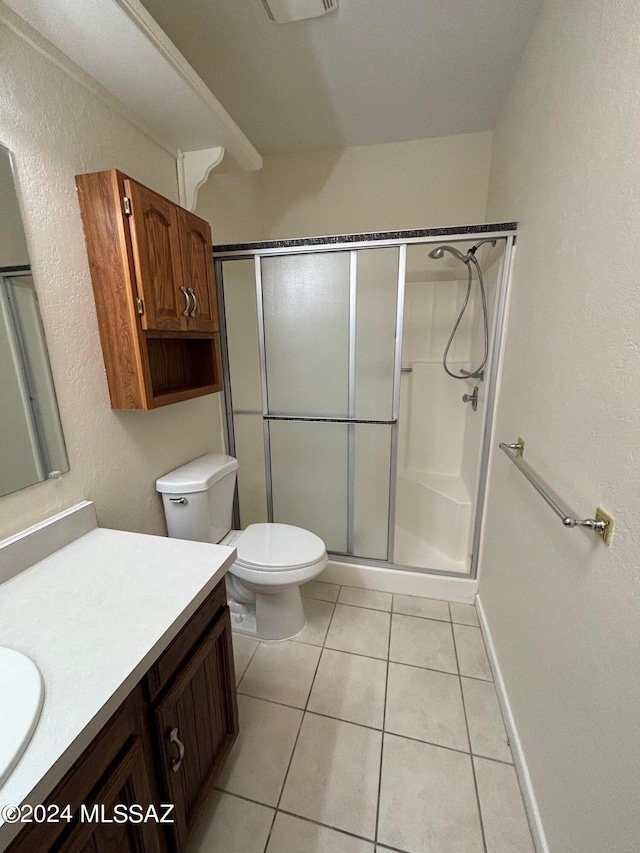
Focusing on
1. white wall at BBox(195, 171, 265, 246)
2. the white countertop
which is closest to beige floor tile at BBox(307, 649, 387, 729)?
the white countertop

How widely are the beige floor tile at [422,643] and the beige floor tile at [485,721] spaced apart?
0.11 m

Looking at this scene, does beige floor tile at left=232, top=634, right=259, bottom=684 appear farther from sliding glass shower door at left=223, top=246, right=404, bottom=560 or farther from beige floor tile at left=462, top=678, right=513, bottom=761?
beige floor tile at left=462, top=678, right=513, bottom=761

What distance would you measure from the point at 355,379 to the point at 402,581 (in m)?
1.18

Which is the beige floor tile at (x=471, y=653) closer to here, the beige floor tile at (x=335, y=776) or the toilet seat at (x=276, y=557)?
the beige floor tile at (x=335, y=776)

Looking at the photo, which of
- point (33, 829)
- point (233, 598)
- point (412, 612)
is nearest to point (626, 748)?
point (33, 829)

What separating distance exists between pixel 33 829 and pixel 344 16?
7.63 feet

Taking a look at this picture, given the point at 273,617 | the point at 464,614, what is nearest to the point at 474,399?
the point at 464,614

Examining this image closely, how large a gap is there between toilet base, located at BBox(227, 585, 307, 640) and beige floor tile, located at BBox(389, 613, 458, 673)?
0.47 metres

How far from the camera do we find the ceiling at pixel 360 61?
131cm

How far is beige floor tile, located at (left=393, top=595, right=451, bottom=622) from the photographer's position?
1.85 m

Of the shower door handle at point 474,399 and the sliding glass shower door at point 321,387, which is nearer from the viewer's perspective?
the sliding glass shower door at point 321,387

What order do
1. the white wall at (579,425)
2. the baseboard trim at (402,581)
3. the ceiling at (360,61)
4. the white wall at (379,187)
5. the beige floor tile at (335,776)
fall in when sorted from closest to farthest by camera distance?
the white wall at (579,425) → the beige floor tile at (335,776) → the ceiling at (360,61) → the baseboard trim at (402,581) → the white wall at (379,187)

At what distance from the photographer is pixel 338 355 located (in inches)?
73.0

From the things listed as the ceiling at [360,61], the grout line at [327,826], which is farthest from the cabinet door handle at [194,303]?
the grout line at [327,826]
